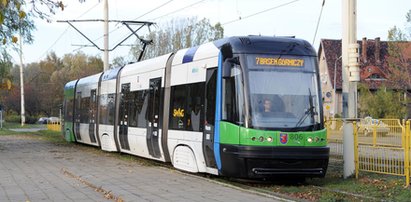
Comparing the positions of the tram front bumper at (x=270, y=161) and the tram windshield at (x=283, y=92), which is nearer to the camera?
the tram front bumper at (x=270, y=161)

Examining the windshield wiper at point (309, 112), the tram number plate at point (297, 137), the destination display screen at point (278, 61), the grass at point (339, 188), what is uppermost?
the destination display screen at point (278, 61)

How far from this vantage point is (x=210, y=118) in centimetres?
1235

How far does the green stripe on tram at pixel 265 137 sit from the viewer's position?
11.3 m

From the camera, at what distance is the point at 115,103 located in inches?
784

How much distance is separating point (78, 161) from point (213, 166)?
7343 millimetres

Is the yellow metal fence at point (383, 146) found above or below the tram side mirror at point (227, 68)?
below

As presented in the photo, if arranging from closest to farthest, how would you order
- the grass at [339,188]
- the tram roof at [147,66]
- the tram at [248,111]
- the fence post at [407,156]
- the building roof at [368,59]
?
the grass at [339,188] → the fence post at [407,156] → the tram at [248,111] → the tram roof at [147,66] → the building roof at [368,59]

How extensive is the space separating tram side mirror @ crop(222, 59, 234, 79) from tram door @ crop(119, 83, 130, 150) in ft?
23.4

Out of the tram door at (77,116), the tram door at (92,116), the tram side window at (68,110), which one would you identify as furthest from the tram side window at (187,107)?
the tram side window at (68,110)

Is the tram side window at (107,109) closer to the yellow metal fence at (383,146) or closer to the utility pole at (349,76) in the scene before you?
the yellow metal fence at (383,146)

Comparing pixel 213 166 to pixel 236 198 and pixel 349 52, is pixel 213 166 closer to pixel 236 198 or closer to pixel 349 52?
pixel 236 198

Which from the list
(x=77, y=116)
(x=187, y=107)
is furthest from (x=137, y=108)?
(x=77, y=116)

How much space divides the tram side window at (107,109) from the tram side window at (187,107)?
6.14 metres

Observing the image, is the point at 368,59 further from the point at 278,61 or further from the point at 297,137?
the point at 297,137
